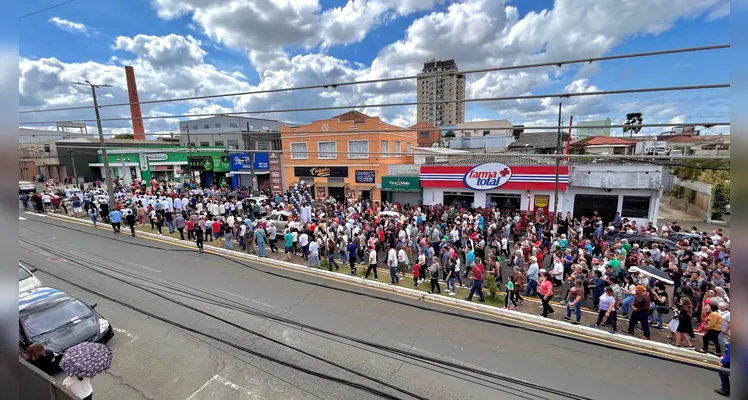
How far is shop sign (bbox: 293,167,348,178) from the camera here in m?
28.6

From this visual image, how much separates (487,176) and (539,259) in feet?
36.7

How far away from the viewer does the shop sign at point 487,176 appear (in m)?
21.3

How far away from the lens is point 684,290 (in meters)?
8.75

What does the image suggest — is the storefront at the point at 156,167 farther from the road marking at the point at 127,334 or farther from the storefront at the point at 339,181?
the road marking at the point at 127,334

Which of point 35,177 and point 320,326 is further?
point 35,177

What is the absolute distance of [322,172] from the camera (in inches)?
1161

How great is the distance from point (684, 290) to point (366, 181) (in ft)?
69.9

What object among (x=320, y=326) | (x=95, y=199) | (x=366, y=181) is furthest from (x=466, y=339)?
(x=95, y=199)

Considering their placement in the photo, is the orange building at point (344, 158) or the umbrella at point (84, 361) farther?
the orange building at point (344, 158)

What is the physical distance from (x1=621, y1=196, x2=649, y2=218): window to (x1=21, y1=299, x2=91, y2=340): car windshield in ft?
84.6

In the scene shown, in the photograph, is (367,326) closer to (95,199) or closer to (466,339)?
(466,339)

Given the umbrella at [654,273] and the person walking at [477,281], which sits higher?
the umbrella at [654,273]

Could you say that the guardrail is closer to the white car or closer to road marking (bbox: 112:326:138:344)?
road marking (bbox: 112:326:138:344)

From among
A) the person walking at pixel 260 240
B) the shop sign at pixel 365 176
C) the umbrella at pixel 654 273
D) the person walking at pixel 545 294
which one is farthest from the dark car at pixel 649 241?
the shop sign at pixel 365 176
